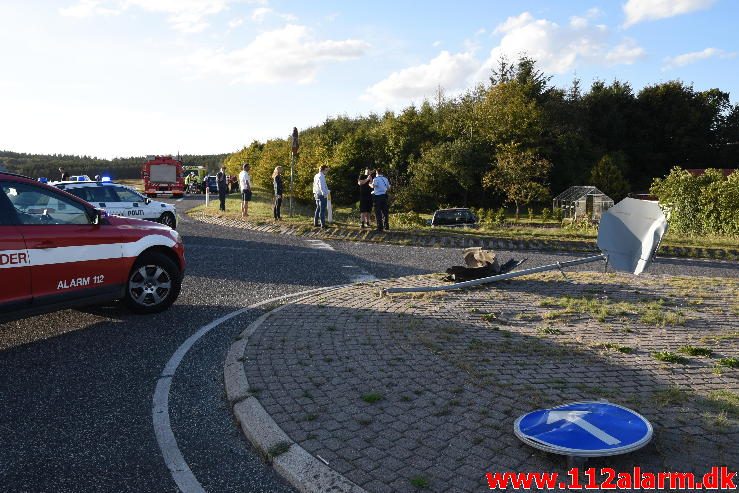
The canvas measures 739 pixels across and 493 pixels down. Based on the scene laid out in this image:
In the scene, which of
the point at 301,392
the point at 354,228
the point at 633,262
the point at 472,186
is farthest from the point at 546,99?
the point at 301,392

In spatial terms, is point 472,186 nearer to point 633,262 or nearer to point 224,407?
point 633,262

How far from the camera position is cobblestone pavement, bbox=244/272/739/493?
139 inches

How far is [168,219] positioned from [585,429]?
49.9ft

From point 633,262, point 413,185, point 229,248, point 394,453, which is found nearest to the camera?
point 394,453

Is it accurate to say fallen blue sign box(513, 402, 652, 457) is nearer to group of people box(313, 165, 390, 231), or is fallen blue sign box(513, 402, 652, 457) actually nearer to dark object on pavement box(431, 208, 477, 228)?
group of people box(313, 165, 390, 231)

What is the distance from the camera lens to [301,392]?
458 centimetres

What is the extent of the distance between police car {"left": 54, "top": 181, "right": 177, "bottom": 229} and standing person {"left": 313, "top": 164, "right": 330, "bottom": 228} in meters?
4.16

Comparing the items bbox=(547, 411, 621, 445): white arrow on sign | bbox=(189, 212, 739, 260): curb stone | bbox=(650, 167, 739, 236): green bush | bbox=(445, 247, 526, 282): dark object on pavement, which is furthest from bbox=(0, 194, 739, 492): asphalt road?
bbox=(650, 167, 739, 236): green bush

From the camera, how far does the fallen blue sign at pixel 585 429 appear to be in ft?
11.1

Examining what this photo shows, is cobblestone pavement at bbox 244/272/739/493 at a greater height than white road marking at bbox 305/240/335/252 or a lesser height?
lesser

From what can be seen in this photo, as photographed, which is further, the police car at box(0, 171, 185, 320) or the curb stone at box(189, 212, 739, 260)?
the curb stone at box(189, 212, 739, 260)

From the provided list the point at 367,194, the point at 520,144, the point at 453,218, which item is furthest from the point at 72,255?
the point at 520,144

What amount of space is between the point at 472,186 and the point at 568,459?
1518 inches

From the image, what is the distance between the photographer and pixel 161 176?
4084 centimetres
